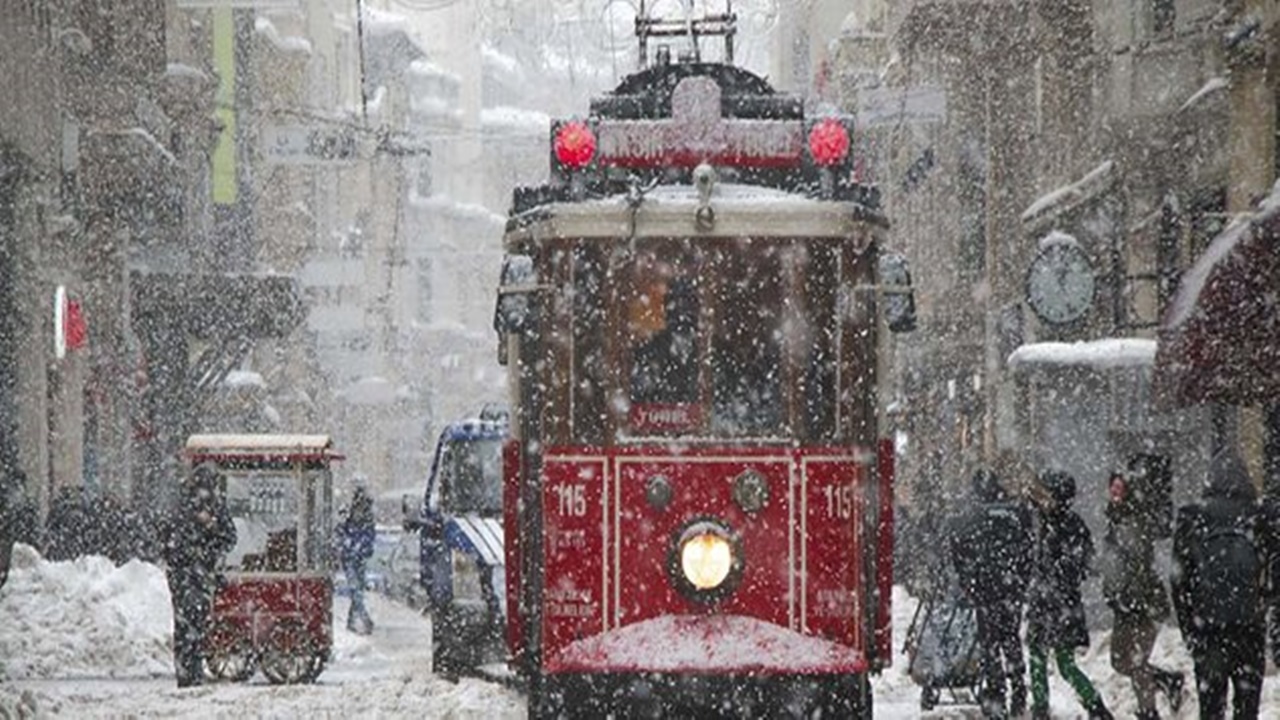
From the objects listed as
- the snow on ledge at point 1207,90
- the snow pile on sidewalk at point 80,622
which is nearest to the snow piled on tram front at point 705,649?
the snow pile on sidewalk at point 80,622

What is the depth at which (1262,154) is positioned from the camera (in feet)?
64.5

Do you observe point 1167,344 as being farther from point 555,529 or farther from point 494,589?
point 494,589

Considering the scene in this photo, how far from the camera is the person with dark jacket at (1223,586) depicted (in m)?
11.8

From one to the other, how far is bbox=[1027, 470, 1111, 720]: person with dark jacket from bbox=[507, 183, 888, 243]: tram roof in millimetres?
3317

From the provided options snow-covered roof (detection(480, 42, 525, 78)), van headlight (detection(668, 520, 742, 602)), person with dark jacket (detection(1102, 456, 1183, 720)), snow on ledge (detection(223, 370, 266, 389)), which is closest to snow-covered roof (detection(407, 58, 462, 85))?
snow-covered roof (detection(480, 42, 525, 78))

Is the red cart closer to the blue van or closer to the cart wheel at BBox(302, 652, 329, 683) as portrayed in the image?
the cart wheel at BBox(302, 652, 329, 683)

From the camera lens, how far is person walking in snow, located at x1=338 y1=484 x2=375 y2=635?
27250 millimetres

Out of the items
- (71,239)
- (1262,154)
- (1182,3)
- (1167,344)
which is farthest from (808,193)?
(71,239)

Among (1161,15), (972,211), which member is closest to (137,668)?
(1161,15)

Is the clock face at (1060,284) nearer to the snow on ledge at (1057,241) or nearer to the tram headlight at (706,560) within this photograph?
the snow on ledge at (1057,241)

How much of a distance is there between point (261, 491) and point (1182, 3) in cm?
1051

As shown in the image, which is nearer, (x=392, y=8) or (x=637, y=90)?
(x=637, y=90)

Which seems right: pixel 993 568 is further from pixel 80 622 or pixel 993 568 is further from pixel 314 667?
pixel 80 622

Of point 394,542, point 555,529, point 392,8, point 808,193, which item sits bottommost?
point 394,542
